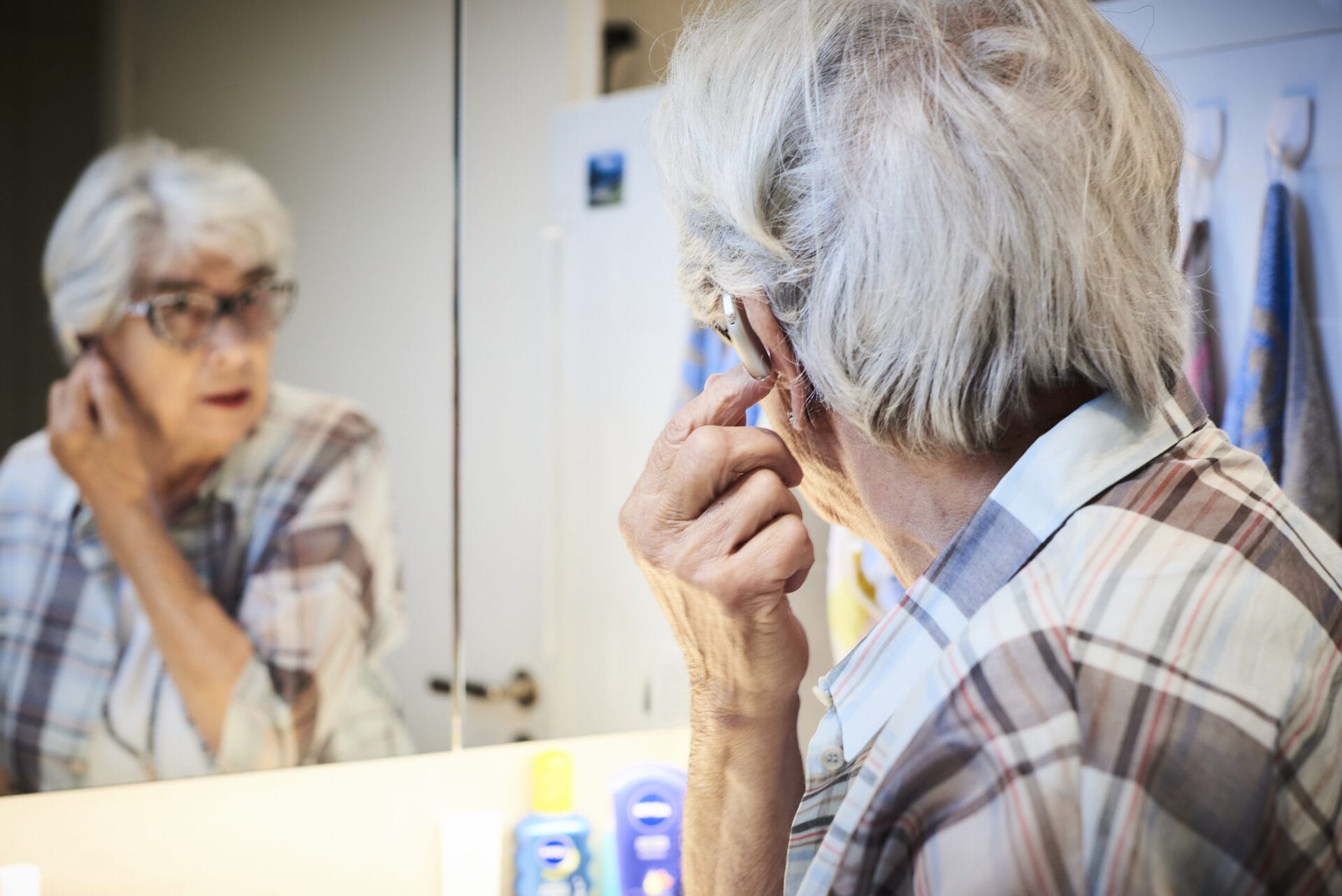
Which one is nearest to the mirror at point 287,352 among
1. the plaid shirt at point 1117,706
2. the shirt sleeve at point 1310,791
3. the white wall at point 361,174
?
the white wall at point 361,174

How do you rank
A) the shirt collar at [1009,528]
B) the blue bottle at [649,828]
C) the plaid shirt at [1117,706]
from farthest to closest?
1. the blue bottle at [649,828]
2. the shirt collar at [1009,528]
3. the plaid shirt at [1117,706]

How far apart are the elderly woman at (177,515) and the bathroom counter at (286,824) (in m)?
0.03

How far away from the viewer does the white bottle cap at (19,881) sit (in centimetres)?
82

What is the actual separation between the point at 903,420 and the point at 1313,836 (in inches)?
11.4

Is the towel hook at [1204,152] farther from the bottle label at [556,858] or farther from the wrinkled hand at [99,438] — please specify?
the wrinkled hand at [99,438]

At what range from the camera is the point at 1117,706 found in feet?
1.44

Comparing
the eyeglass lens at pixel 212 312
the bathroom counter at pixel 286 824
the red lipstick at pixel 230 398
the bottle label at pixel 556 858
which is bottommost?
the bottle label at pixel 556 858

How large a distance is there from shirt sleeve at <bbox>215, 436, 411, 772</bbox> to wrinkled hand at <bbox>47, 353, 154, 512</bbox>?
130mm

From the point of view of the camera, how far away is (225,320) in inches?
34.6

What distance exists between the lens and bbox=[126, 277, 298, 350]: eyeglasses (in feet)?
2.78

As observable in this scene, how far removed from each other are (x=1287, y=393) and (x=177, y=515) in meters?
1.13

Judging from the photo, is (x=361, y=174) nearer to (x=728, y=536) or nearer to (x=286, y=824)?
(x=728, y=536)

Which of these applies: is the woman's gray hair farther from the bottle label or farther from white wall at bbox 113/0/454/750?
the bottle label

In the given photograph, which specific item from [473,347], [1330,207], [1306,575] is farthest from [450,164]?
[1330,207]
